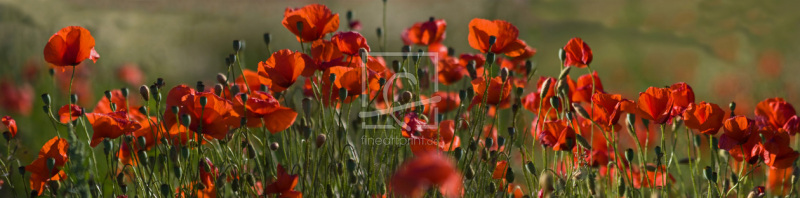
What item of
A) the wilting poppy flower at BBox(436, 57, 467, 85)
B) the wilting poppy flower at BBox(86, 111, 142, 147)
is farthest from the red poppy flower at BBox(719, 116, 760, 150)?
the wilting poppy flower at BBox(86, 111, 142, 147)

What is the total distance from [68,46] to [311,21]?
0.40 metres

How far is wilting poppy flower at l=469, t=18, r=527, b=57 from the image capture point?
139 cm

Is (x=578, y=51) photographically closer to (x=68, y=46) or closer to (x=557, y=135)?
(x=557, y=135)

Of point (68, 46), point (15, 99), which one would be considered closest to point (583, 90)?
point (68, 46)

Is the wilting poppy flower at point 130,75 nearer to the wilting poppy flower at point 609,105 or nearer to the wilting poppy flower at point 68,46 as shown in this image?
the wilting poppy flower at point 68,46

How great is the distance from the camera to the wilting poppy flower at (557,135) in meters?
1.29

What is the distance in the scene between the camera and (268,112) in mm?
1175

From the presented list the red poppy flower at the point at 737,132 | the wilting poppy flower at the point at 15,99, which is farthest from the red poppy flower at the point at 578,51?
the wilting poppy flower at the point at 15,99

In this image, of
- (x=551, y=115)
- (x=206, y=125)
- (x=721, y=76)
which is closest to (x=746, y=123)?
(x=551, y=115)

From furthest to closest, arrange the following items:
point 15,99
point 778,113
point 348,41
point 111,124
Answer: point 15,99 < point 778,113 < point 348,41 < point 111,124

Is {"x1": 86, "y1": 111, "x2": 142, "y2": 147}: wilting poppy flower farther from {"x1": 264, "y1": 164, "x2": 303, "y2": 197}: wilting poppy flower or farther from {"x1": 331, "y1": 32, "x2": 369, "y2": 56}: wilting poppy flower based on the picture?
{"x1": 331, "y1": 32, "x2": 369, "y2": 56}: wilting poppy flower

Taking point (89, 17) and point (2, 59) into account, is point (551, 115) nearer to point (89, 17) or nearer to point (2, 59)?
point (2, 59)

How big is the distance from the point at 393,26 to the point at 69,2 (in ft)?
5.65

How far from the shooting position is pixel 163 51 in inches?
153
